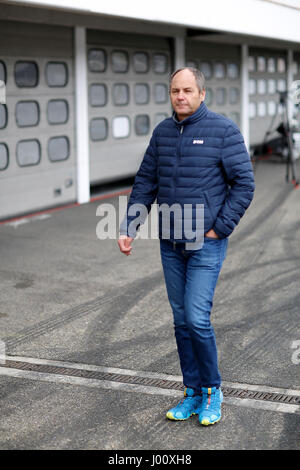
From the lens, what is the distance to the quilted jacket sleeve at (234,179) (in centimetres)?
385

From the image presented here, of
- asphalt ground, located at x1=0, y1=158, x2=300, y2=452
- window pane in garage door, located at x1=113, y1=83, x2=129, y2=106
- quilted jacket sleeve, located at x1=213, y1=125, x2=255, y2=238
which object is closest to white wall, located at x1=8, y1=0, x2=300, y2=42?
window pane in garage door, located at x1=113, y1=83, x2=129, y2=106

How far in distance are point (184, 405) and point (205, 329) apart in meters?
0.50

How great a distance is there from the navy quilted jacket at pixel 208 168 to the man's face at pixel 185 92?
59mm

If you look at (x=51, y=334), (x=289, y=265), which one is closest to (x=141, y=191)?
(x=51, y=334)

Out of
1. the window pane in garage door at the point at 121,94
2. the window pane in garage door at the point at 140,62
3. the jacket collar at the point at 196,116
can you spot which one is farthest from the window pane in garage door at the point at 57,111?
the jacket collar at the point at 196,116

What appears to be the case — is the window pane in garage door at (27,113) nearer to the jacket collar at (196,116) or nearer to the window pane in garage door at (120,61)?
the window pane in garage door at (120,61)

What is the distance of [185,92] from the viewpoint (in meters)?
3.84

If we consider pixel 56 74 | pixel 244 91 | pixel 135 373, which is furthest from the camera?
pixel 244 91

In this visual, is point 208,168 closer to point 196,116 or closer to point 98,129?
point 196,116

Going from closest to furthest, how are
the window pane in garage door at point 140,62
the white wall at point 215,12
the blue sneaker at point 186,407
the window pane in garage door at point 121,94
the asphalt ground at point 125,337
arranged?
1. the asphalt ground at point 125,337
2. the blue sneaker at point 186,407
3. the white wall at point 215,12
4. the window pane in garage door at point 121,94
5. the window pane in garage door at point 140,62

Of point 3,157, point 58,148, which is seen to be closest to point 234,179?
point 3,157

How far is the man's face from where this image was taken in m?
3.83

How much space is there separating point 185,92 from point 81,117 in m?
8.13

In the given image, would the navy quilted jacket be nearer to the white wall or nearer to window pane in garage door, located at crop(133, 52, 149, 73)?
the white wall
